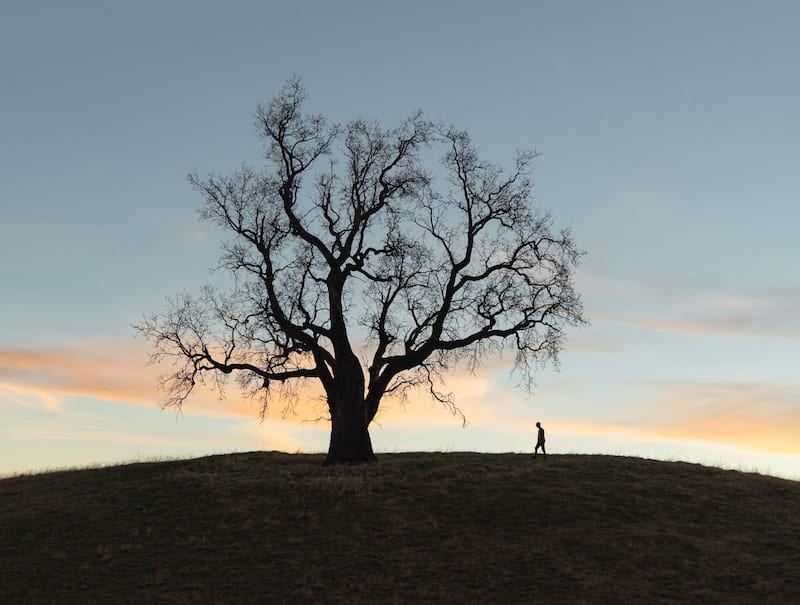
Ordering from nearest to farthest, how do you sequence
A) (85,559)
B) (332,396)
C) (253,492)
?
(85,559) < (253,492) < (332,396)

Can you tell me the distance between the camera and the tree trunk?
122 feet

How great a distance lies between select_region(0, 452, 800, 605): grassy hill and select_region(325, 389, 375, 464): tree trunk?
1369mm

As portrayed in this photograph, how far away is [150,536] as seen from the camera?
1088 inches

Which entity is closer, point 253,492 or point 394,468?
point 253,492

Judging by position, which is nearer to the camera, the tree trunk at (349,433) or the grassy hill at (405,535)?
the grassy hill at (405,535)

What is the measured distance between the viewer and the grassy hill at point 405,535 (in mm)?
22984

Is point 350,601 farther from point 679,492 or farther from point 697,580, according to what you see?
point 679,492

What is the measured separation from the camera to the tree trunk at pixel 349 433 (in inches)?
1460

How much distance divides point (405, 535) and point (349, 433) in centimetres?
1081

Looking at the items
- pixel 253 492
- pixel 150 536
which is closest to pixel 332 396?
pixel 253 492

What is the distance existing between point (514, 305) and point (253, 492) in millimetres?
15222

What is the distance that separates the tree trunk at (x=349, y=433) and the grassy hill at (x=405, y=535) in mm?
1369

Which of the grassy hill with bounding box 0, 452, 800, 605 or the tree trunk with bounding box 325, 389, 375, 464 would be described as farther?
the tree trunk with bounding box 325, 389, 375, 464

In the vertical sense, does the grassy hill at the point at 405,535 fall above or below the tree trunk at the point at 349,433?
below
